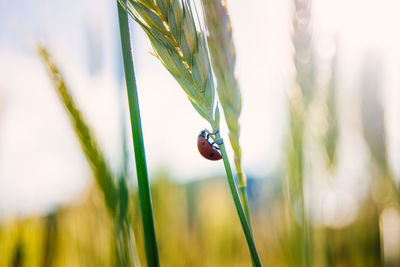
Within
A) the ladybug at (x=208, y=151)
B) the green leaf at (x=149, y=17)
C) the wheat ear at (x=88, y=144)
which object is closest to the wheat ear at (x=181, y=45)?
the green leaf at (x=149, y=17)

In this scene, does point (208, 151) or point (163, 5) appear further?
point (208, 151)

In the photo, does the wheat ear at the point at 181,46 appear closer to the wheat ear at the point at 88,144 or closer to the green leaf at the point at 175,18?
the green leaf at the point at 175,18

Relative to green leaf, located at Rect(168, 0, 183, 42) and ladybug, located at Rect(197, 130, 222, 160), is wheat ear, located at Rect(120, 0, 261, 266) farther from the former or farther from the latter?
ladybug, located at Rect(197, 130, 222, 160)

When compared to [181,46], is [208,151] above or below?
below

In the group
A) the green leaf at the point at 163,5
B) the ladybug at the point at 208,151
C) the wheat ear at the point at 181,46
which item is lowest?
the ladybug at the point at 208,151

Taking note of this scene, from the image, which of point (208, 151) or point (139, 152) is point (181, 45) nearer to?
point (139, 152)

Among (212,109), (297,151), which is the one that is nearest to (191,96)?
(212,109)

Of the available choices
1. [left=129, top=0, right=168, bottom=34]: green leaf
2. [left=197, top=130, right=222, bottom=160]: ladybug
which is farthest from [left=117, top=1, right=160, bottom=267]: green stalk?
[left=197, top=130, right=222, bottom=160]: ladybug

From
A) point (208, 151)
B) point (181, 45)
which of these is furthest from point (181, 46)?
point (208, 151)

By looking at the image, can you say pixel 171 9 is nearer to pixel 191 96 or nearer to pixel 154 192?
pixel 191 96

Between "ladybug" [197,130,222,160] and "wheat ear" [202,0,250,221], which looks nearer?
"wheat ear" [202,0,250,221]

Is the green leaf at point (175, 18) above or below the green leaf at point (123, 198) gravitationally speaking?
above

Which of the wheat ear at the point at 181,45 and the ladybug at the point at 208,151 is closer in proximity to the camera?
the wheat ear at the point at 181,45

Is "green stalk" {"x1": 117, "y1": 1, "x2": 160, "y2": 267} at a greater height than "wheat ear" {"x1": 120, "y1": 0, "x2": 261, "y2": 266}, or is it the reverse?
"wheat ear" {"x1": 120, "y1": 0, "x2": 261, "y2": 266}
